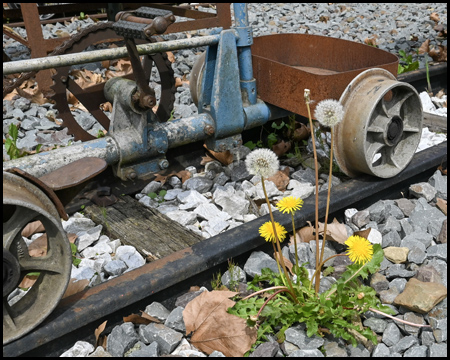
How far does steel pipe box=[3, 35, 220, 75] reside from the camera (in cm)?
258

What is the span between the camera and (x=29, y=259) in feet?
6.73

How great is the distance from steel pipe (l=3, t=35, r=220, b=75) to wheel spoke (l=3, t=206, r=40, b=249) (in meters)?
0.89

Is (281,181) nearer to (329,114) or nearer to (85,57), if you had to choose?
(329,114)

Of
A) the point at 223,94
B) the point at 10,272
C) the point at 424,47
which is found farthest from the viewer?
the point at 424,47

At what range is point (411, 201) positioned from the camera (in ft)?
10.6

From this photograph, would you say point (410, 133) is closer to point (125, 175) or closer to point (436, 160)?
point (436, 160)

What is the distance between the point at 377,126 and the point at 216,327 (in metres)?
1.68

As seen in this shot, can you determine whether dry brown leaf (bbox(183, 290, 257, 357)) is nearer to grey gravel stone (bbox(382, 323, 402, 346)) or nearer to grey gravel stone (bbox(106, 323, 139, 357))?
grey gravel stone (bbox(106, 323, 139, 357))

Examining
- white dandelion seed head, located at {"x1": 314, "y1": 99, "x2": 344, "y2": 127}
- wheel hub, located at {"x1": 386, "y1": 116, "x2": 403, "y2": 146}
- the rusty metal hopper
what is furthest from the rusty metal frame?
white dandelion seed head, located at {"x1": 314, "y1": 99, "x2": 344, "y2": 127}

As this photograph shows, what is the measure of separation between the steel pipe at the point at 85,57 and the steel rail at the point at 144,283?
112 centimetres

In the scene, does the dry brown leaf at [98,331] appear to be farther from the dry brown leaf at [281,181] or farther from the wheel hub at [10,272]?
the dry brown leaf at [281,181]

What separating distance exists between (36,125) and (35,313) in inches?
105

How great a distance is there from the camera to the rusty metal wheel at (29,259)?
6.36 ft

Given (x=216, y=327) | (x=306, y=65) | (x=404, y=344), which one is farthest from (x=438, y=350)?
(x=306, y=65)
